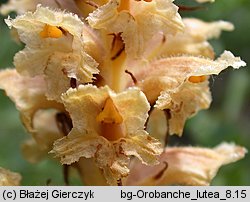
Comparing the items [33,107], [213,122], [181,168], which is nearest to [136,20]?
[33,107]

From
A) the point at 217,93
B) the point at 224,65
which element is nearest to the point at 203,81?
the point at 224,65

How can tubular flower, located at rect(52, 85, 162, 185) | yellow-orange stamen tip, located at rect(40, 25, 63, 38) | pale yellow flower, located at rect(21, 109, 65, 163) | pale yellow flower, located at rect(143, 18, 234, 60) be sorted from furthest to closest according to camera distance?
pale yellow flower, located at rect(21, 109, 65, 163) → pale yellow flower, located at rect(143, 18, 234, 60) → yellow-orange stamen tip, located at rect(40, 25, 63, 38) → tubular flower, located at rect(52, 85, 162, 185)

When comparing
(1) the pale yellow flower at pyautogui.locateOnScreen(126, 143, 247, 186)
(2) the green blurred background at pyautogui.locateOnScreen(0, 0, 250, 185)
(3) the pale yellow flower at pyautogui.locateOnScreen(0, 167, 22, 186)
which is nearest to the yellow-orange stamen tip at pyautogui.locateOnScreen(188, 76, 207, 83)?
(1) the pale yellow flower at pyautogui.locateOnScreen(126, 143, 247, 186)

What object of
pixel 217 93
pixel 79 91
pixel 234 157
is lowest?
pixel 217 93

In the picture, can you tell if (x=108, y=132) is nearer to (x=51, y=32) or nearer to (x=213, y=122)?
(x=51, y=32)

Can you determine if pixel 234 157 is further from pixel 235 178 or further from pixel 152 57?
pixel 235 178

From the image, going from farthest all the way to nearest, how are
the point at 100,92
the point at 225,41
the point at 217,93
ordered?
1. the point at 217,93
2. the point at 225,41
3. the point at 100,92

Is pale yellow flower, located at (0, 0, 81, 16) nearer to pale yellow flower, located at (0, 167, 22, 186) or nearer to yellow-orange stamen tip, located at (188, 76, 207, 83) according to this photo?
yellow-orange stamen tip, located at (188, 76, 207, 83)
